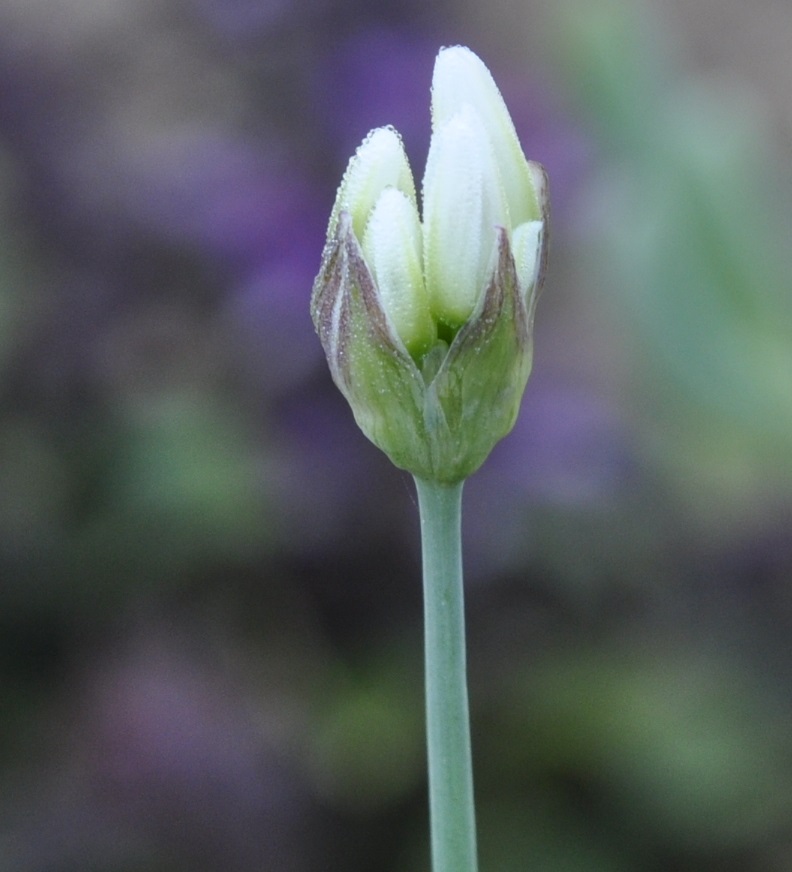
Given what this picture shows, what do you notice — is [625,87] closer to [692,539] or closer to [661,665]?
[692,539]

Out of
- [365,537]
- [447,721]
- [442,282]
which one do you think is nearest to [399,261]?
[442,282]

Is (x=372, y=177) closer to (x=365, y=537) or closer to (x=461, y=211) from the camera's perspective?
(x=461, y=211)

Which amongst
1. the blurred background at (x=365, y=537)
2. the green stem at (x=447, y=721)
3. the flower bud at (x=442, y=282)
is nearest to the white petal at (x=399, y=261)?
the flower bud at (x=442, y=282)

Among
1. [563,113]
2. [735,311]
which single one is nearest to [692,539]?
[735,311]

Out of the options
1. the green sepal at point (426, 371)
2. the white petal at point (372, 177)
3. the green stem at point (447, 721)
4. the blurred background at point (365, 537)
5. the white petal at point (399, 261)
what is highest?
the blurred background at point (365, 537)

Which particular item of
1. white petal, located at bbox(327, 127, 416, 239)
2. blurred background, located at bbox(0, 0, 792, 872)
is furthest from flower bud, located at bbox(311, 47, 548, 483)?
blurred background, located at bbox(0, 0, 792, 872)

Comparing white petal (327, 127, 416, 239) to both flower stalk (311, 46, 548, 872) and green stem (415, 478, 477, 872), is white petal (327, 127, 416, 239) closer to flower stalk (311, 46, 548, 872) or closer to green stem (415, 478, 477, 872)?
flower stalk (311, 46, 548, 872)

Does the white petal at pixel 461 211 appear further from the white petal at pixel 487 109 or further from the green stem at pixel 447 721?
the green stem at pixel 447 721
